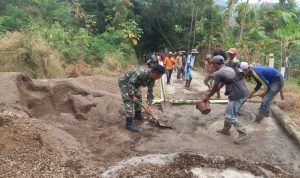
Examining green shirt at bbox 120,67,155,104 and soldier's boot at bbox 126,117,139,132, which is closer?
green shirt at bbox 120,67,155,104

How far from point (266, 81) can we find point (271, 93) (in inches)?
17.4

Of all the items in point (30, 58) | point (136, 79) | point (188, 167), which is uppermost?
point (136, 79)

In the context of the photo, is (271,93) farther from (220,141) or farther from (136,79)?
(136,79)

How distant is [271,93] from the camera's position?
25.6 ft

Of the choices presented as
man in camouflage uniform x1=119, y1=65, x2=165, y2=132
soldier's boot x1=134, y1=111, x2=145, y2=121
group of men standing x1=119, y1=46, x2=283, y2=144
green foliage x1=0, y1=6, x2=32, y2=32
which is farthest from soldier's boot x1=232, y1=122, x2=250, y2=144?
green foliage x1=0, y1=6, x2=32, y2=32

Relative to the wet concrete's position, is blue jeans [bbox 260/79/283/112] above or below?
above

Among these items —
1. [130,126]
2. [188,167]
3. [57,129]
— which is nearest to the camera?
[188,167]

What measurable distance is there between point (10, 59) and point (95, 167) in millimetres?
8685

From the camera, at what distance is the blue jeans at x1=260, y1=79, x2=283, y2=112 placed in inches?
303

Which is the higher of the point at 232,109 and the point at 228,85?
the point at 228,85

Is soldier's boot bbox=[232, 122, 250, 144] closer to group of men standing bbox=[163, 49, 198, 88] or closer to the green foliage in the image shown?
group of men standing bbox=[163, 49, 198, 88]

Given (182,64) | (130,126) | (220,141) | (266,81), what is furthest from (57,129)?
(182,64)

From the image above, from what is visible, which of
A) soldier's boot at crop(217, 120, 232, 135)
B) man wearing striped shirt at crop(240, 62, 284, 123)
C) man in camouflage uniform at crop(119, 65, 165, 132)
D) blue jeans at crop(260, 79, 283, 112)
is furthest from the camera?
blue jeans at crop(260, 79, 283, 112)

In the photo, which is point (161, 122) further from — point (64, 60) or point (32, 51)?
point (64, 60)
